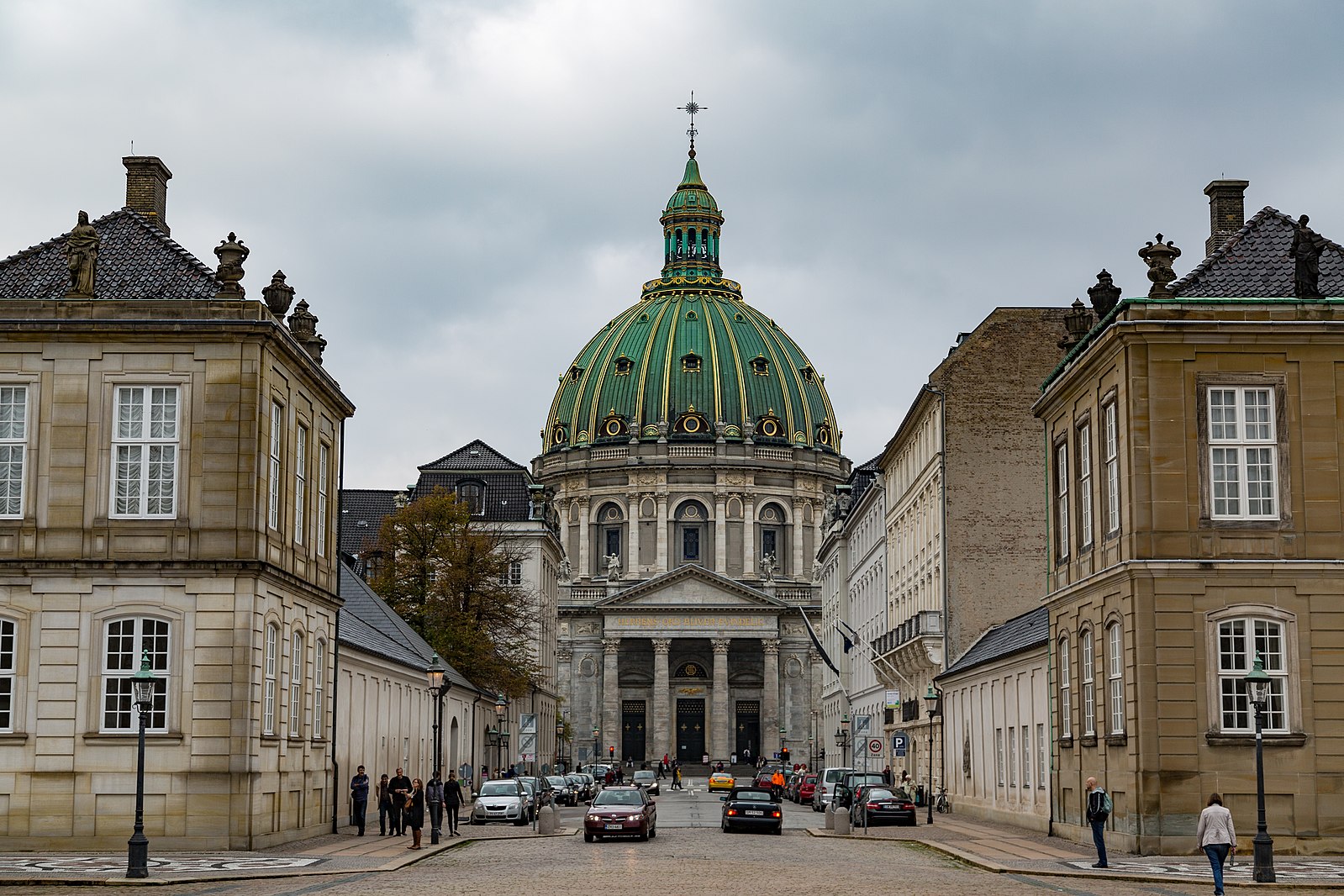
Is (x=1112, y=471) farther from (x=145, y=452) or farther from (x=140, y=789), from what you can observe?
(x=140, y=789)

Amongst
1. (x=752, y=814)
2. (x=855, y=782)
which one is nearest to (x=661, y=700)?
(x=855, y=782)

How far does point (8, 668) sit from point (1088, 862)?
60.0ft

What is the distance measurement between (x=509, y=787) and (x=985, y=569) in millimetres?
17476

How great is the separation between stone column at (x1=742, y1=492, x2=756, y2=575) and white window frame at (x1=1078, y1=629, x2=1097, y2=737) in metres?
111

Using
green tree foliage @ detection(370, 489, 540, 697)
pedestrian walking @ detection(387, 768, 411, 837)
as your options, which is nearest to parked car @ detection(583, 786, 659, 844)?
pedestrian walking @ detection(387, 768, 411, 837)

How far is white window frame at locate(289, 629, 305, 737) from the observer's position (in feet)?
116

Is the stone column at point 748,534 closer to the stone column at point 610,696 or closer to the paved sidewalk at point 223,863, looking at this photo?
the stone column at point 610,696

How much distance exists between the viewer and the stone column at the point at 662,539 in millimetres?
146500

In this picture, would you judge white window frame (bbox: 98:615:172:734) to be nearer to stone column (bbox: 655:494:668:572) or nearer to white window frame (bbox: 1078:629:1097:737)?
white window frame (bbox: 1078:629:1097:737)

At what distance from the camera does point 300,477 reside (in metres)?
37.1

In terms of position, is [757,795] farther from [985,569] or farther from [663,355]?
[663,355]

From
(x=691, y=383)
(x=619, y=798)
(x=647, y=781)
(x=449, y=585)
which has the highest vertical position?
(x=691, y=383)

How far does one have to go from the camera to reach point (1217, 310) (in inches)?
1237

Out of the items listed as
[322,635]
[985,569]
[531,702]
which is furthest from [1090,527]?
[531,702]
